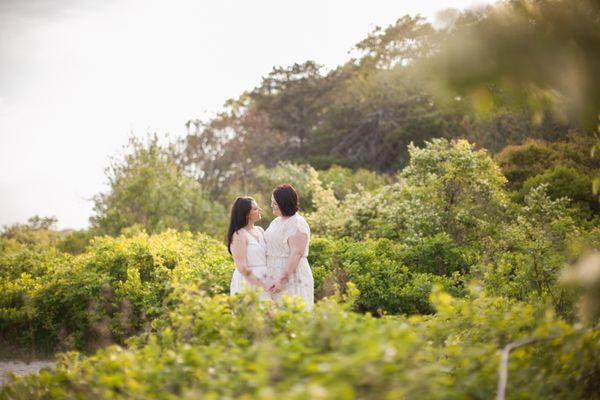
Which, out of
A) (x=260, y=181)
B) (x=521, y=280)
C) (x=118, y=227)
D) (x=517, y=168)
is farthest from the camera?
(x=260, y=181)

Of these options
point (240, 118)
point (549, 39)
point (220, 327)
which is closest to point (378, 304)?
point (220, 327)

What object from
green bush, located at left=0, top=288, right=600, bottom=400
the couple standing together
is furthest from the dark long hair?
green bush, located at left=0, top=288, right=600, bottom=400

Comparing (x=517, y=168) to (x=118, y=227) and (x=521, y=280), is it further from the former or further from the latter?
(x=118, y=227)

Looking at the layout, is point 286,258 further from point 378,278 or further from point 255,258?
point 378,278

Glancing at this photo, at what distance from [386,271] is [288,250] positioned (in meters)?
3.08

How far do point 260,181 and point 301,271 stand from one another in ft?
55.1

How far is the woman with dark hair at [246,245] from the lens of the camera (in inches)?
223

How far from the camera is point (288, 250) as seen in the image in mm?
5773

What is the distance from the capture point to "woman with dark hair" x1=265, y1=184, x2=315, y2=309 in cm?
561

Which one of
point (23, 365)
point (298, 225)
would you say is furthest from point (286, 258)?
point (23, 365)

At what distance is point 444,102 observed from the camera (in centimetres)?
363

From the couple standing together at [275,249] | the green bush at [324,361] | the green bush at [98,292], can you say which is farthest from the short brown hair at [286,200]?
the green bush at [98,292]

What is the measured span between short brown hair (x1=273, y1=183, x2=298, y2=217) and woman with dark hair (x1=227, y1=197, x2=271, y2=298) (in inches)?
11.4

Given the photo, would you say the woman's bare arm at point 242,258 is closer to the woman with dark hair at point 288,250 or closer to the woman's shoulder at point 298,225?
the woman with dark hair at point 288,250
